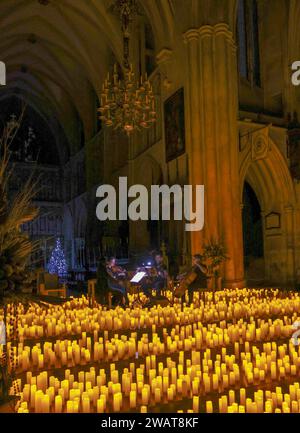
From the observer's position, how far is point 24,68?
2898 cm

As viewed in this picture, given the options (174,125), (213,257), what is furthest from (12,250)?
(174,125)

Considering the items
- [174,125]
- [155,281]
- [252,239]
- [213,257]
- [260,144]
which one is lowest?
[155,281]

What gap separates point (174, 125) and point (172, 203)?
9.89 feet

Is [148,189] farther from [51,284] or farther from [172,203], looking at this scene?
[51,284]

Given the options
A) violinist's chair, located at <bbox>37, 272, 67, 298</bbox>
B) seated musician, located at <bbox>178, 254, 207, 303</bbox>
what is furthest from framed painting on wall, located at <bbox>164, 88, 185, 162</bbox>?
seated musician, located at <bbox>178, 254, 207, 303</bbox>

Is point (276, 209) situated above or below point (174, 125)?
below

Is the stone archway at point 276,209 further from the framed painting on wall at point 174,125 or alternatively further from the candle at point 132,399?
the candle at point 132,399

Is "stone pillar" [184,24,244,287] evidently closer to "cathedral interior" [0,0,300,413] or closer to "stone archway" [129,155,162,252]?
"cathedral interior" [0,0,300,413]

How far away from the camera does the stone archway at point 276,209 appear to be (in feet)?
58.3

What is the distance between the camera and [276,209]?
18594mm

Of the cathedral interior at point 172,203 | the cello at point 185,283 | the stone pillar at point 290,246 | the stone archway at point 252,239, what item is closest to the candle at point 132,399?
the cathedral interior at point 172,203

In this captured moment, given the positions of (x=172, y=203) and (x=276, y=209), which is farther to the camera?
(x=276, y=209)

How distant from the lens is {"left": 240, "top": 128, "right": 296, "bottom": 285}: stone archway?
17766mm
